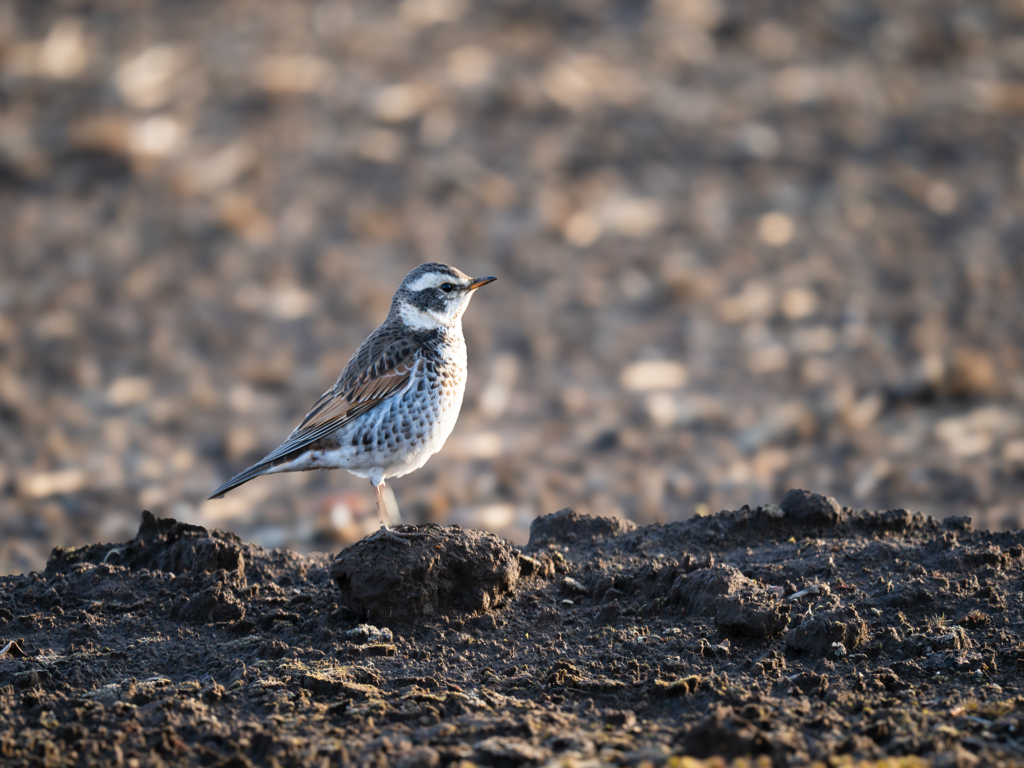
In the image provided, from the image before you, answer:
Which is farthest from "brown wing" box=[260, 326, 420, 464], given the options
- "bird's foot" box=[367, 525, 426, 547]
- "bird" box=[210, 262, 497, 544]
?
"bird's foot" box=[367, 525, 426, 547]

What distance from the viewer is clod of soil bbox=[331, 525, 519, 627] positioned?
16.1 feet

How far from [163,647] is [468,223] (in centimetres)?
746

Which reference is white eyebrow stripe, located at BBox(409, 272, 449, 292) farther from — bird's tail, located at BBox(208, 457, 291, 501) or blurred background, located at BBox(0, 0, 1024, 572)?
→ blurred background, located at BBox(0, 0, 1024, 572)

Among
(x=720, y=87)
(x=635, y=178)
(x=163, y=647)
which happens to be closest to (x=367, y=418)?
(x=163, y=647)

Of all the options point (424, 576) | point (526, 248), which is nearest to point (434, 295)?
point (424, 576)

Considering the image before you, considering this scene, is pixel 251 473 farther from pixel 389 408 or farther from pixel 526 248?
pixel 526 248

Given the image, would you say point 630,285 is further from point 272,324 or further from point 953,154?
point 953,154

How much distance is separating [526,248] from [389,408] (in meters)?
5.90

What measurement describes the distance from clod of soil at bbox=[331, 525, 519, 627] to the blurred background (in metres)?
3.28

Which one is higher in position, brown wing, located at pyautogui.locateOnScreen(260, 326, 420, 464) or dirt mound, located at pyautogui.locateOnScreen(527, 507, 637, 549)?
brown wing, located at pyautogui.locateOnScreen(260, 326, 420, 464)

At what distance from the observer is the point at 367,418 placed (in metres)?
5.88

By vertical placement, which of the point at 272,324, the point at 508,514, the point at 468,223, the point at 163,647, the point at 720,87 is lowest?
the point at 163,647

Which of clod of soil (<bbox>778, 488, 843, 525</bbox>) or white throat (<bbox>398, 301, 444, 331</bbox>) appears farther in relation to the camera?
white throat (<bbox>398, 301, 444, 331</bbox>)

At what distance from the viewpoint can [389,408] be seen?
5.86 meters
